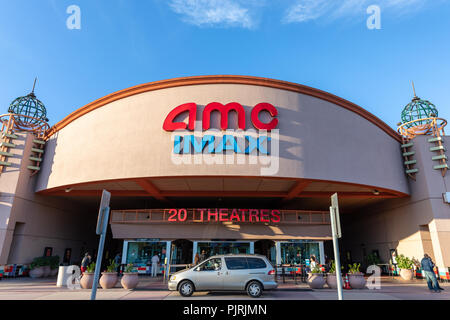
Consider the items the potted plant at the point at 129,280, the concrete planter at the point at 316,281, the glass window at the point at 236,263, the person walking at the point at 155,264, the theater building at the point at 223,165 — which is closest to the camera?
the glass window at the point at 236,263

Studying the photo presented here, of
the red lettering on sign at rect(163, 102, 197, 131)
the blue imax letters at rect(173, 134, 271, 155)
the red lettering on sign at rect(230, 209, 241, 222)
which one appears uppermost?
the red lettering on sign at rect(163, 102, 197, 131)

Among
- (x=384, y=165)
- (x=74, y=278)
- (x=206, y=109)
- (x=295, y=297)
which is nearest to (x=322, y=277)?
(x=295, y=297)

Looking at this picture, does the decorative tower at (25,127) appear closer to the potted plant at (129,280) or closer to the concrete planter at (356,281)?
the potted plant at (129,280)

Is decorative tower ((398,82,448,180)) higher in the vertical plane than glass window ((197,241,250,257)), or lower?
higher

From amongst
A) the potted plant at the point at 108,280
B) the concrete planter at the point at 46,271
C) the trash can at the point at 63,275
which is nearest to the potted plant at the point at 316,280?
the potted plant at the point at 108,280

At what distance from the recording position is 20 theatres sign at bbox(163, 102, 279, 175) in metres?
17.2

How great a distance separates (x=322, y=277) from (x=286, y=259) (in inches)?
303

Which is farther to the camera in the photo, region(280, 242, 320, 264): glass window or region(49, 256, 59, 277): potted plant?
region(280, 242, 320, 264): glass window

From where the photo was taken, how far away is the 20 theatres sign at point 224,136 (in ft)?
56.5

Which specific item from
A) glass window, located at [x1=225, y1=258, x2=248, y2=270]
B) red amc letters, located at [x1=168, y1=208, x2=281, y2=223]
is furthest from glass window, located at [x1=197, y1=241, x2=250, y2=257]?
glass window, located at [x1=225, y1=258, x2=248, y2=270]

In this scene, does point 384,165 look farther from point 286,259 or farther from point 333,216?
point 333,216

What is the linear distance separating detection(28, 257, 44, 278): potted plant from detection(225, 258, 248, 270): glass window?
16.2m

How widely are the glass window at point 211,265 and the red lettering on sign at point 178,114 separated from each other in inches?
335

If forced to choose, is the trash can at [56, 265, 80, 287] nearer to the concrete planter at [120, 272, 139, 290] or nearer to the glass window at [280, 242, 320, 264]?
the concrete planter at [120, 272, 139, 290]
